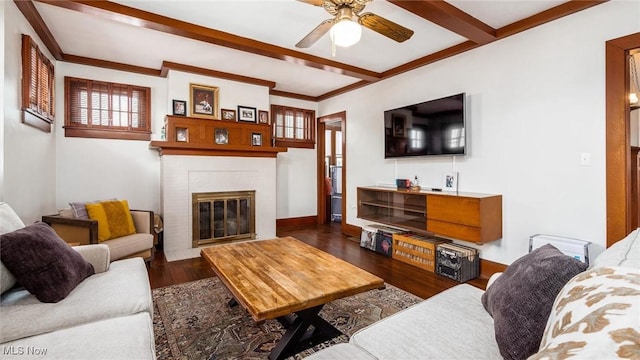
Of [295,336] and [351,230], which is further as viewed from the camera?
[351,230]

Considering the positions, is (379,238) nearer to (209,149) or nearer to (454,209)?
(454,209)

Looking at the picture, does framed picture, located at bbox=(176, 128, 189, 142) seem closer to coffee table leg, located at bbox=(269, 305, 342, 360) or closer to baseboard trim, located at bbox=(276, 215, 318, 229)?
baseboard trim, located at bbox=(276, 215, 318, 229)

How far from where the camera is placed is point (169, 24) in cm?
278

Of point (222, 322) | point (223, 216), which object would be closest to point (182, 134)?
point (223, 216)

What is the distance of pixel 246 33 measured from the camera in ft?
10.1

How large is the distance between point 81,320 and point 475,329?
1784 mm

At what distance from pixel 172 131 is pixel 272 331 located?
3.07 m

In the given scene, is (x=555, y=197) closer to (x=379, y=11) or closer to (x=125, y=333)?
(x=379, y=11)

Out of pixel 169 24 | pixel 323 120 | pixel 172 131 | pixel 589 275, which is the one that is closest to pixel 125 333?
pixel 589 275

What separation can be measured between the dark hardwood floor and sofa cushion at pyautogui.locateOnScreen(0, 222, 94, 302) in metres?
1.34

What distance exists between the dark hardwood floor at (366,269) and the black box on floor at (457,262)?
8 cm

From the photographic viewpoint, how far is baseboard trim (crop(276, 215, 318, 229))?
5559 mm

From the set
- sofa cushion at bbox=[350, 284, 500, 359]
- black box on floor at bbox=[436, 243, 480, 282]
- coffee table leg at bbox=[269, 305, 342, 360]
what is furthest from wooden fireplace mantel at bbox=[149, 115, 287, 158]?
sofa cushion at bbox=[350, 284, 500, 359]

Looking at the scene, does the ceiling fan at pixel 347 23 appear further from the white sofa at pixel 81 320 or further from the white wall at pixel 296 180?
the white wall at pixel 296 180
